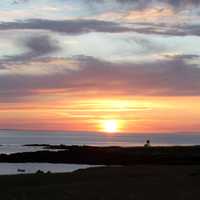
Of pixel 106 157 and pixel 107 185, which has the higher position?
pixel 106 157

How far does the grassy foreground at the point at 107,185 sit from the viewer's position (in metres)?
23.2

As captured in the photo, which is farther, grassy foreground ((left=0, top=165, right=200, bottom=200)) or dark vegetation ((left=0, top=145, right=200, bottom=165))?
dark vegetation ((left=0, top=145, right=200, bottom=165))

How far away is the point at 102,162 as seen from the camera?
78.5m

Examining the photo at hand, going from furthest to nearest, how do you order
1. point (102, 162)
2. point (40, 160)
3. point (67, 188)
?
point (40, 160) < point (102, 162) < point (67, 188)

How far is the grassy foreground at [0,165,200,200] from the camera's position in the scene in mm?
23250

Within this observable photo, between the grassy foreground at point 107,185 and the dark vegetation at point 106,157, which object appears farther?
the dark vegetation at point 106,157

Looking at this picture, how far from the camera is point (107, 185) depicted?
26453mm

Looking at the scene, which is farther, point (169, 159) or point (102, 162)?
point (102, 162)

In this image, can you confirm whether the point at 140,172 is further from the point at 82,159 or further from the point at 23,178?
the point at 82,159

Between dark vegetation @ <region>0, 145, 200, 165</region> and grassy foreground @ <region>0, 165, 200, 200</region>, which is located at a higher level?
dark vegetation @ <region>0, 145, 200, 165</region>

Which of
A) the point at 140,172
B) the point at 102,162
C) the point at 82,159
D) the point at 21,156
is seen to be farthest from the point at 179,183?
the point at 21,156

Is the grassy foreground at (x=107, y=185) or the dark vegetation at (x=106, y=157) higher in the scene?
the dark vegetation at (x=106, y=157)

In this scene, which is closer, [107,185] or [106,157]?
[107,185]

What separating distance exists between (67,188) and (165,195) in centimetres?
437
